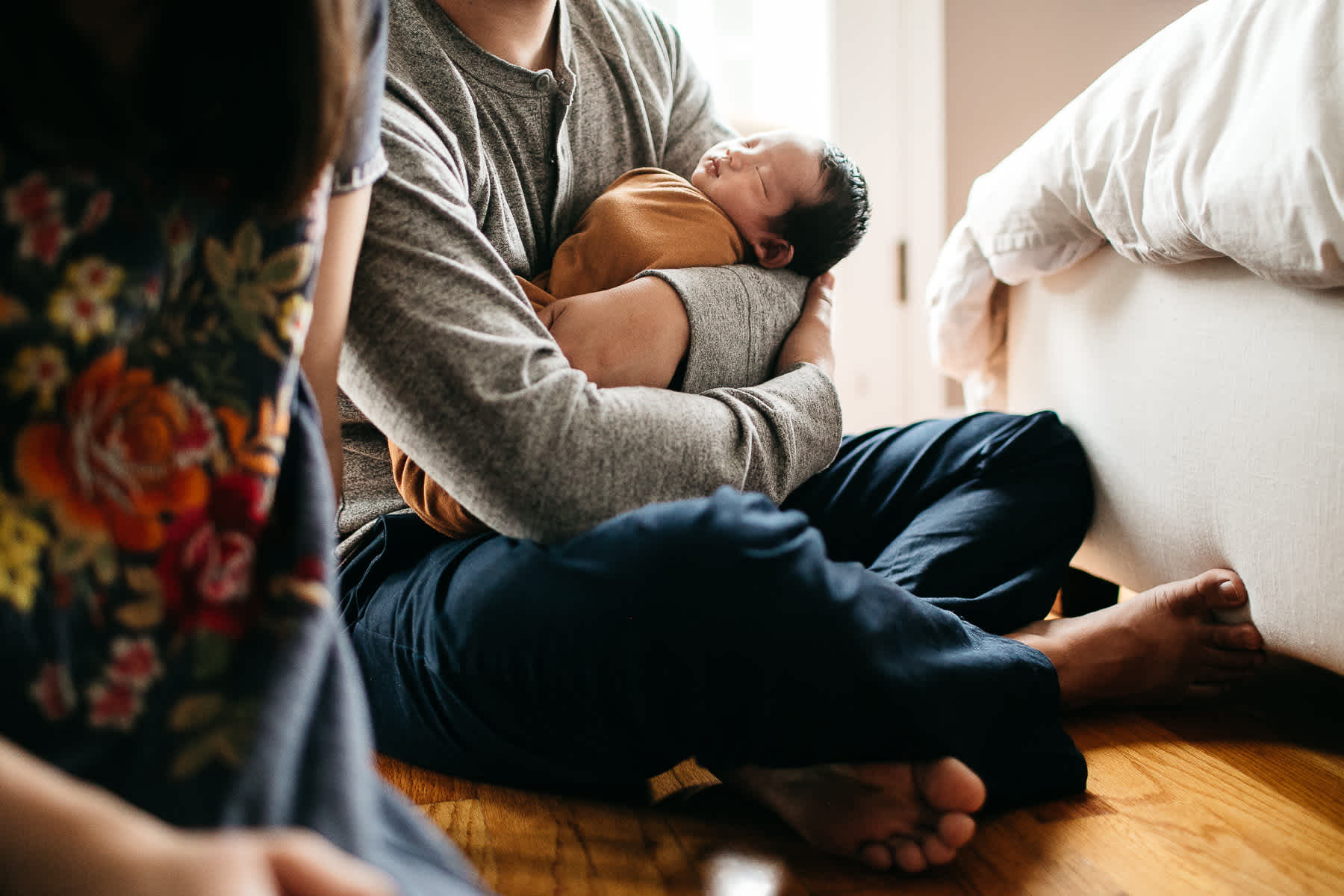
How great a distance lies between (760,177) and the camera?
3.59 ft

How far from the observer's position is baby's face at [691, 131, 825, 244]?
3.54 ft

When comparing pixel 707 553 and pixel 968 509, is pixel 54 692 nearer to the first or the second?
pixel 707 553

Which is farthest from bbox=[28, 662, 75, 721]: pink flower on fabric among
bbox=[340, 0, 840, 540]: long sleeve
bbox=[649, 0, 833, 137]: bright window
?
bbox=[649, 0, 833, 137]: bright window

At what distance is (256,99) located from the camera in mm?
450

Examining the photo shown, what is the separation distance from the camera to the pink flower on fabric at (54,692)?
1.36 ft

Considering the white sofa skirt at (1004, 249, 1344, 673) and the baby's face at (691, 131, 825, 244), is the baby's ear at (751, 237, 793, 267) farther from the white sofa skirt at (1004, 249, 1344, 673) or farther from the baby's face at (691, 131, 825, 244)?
the white sofa skirt at (1004, 249, 1344, 673)

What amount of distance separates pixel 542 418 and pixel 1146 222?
0.57 meters

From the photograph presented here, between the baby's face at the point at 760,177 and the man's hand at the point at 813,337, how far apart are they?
0.09 metres

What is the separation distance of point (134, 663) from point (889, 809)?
481 millimetres

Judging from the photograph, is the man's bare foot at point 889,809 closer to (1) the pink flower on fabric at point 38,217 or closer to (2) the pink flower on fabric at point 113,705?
(2) the pink flower on fabric at point 113,705

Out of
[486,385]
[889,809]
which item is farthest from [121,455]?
[889,809]

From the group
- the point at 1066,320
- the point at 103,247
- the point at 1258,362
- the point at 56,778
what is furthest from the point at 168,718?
the point at 1066,320

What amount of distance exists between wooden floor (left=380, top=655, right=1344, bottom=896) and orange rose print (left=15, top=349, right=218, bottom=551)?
14.8 inches

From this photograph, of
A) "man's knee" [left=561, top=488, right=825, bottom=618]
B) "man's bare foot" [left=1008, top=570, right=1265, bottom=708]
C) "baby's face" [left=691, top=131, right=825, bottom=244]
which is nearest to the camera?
"man's knee" [left=561, top=488, right=825, bottom=618]
